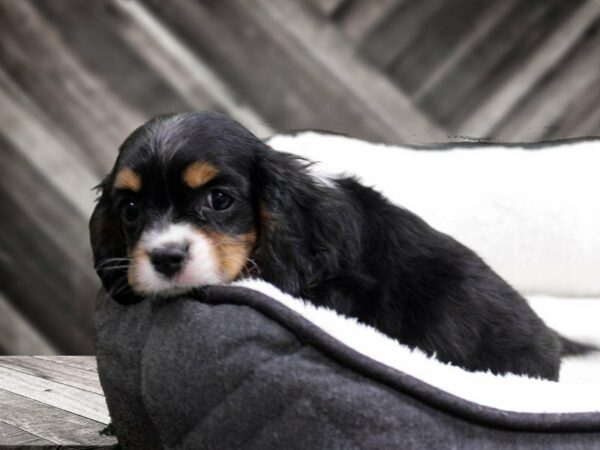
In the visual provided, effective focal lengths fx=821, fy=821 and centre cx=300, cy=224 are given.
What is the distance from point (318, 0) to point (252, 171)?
5.53 ft

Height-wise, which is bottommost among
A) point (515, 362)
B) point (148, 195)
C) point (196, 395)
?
point (515, 362)

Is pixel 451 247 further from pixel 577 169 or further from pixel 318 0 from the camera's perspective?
pixel 318 0

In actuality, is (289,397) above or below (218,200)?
below

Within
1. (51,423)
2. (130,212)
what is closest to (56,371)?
(51,423)

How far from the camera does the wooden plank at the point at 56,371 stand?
247 centimetres

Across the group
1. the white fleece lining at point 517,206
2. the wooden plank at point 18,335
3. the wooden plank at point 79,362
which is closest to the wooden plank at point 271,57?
the white fleece lining at point 517,206

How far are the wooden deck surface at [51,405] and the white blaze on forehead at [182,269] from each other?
1.76ft

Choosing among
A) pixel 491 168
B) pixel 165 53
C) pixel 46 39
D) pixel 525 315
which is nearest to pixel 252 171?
A: pixel 525 315

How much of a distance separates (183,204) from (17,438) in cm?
73

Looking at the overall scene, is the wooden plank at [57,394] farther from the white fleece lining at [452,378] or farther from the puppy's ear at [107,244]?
the white fleece lining at [452,378]

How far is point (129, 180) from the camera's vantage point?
1.64m

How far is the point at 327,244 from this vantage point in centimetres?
174

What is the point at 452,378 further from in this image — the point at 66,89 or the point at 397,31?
the point at 66,89

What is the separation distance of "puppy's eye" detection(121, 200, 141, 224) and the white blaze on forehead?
0.36 ft
